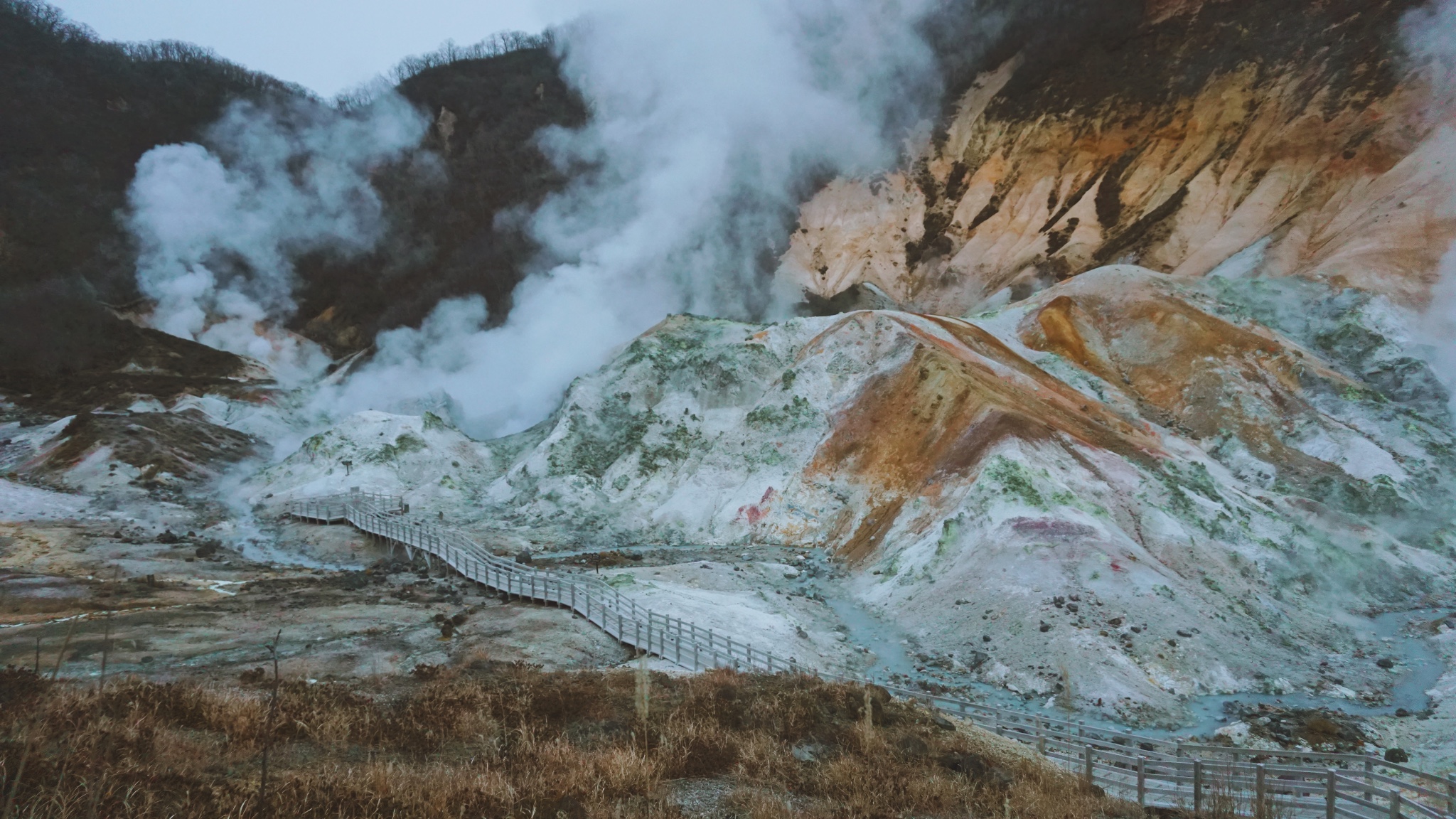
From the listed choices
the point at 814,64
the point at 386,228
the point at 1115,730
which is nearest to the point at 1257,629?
the point at 1115,730

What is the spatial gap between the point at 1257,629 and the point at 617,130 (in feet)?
302

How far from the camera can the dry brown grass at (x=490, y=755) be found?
5.87m

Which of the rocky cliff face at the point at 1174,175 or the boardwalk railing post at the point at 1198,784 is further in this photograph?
the rocky cliff face at the point at 1174,175

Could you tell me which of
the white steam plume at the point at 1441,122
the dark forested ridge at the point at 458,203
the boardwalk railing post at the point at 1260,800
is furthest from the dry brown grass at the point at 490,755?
the dark forested ridge at the point at 458,203

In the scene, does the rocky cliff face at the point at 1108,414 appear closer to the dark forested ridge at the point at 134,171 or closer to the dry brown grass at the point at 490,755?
the dry brown grass at the point at 490,755

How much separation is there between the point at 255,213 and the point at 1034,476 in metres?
104

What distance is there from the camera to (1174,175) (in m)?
64.9

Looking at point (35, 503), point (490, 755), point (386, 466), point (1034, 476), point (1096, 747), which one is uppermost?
point (1034, 476)

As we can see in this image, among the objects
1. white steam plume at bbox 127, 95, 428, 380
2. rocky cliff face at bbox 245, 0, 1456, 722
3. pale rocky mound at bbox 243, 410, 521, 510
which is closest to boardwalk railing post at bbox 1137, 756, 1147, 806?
rocky cliff face at bbox 245, 0, 1456, 722

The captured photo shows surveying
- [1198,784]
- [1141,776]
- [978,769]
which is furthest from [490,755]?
[1198,784]

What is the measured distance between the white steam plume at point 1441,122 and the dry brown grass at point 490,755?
44.3 metres

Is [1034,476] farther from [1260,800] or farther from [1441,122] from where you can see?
[1441,122]

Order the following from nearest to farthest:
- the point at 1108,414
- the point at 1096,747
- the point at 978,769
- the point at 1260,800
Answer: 1. the point at 1260,800
2. the point at 978,769
3. the point at 1096,747
4. the point at 1108,414

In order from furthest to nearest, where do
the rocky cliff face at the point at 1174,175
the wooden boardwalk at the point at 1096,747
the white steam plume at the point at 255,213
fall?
the white steam plume at the point at 255,213 → the rocky cliff face at the point at 1174,175 → the wooden boardwalk at the point at 1096,747
